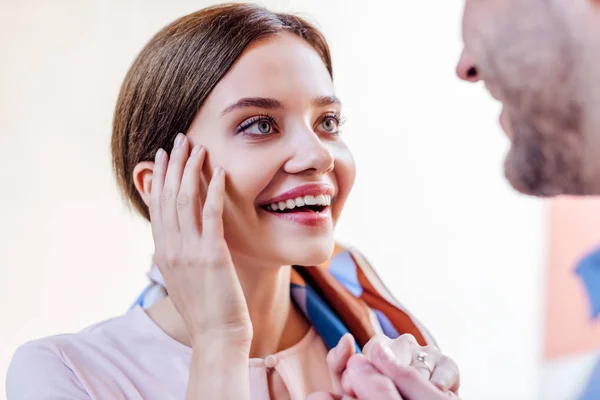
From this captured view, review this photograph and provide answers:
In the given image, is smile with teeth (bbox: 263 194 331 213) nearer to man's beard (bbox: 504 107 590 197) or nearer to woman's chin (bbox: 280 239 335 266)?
woman's chin (bbox: 280 239 335 266)

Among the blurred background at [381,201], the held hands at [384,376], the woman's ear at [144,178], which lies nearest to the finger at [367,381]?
the held hands at [384,376]

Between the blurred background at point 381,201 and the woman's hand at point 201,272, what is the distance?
0.30 metres

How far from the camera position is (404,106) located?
5.26ft

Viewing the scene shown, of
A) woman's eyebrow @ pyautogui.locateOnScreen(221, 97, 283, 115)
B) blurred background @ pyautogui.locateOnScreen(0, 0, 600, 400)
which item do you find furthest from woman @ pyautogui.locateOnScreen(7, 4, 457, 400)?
blurred background @ pyautogui.locateOnScreen(0, 0, 600, 400)

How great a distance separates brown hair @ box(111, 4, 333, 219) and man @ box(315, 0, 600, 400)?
304 millimetres

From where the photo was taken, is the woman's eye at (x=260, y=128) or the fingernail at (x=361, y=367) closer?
the fingernail at (x=361, y=367)

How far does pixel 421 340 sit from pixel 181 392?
35cm

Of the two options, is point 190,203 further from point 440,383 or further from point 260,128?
point 440,383

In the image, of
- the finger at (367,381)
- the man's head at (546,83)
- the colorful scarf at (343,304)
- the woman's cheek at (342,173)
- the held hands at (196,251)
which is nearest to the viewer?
the man's head at (546,83)

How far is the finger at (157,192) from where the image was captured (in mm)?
840

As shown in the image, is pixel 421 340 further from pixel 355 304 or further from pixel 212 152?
pixel 212 152

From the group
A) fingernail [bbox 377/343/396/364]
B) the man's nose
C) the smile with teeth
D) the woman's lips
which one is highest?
the man's nose

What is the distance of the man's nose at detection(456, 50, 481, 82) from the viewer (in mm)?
682

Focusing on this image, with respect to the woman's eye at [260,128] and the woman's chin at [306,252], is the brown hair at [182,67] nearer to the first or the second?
the woman's eye at [260,128]
